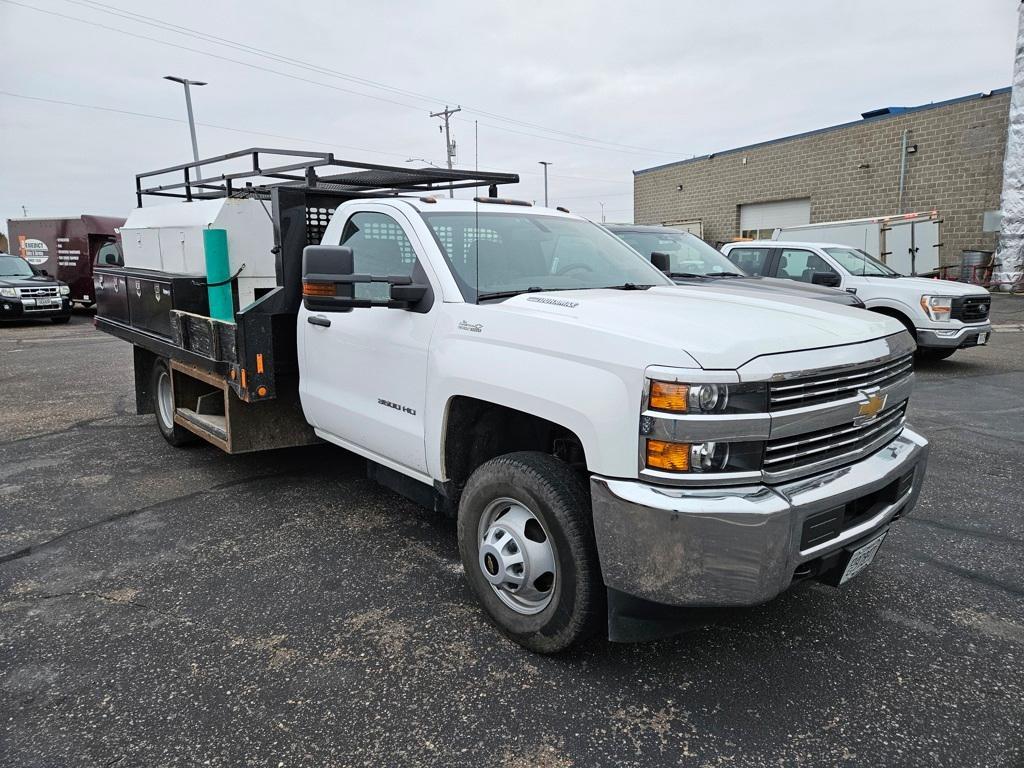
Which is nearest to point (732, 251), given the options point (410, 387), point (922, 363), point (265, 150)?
point (922, 363)

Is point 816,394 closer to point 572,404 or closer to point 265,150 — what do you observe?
point 572,404

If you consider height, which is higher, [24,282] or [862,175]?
[862,175]

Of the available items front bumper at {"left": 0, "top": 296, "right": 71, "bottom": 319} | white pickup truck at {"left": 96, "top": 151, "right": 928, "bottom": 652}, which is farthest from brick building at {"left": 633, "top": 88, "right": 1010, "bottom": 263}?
front bumper at {"left": 0, "top": 296, "right": 71, "bottom": 319}

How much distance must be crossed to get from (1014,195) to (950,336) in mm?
13812

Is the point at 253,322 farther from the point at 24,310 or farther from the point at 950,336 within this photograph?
the point at 24,310

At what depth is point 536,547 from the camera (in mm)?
2891

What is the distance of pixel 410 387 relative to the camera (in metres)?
3.50

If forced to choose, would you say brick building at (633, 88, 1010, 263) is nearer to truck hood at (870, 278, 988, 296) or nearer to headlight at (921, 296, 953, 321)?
truck hood at (870, 278, 988, 296)

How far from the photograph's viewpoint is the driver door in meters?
3.49

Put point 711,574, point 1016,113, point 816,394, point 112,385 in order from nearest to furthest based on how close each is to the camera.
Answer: point 711,574 < point 816,394 < point 112,385 < point 1016,113

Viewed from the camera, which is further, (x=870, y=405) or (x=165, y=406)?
(x=165, y=406)

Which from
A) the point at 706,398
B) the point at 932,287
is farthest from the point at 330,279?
the point at 932,287

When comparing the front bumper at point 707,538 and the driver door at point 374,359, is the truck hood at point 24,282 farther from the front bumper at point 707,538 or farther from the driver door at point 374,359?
the front bumper at point 707,538

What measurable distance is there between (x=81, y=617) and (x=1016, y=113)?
79.2 feet
